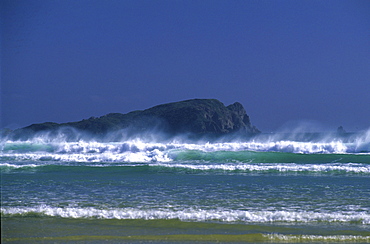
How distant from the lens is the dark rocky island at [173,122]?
65.8 metres

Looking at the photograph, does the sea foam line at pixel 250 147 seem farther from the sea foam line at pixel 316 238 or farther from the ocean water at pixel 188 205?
the sea foam line at pixel 316 238

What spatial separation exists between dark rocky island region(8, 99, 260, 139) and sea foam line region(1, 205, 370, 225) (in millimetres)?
52087

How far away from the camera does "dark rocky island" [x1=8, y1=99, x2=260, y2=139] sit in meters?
65.8

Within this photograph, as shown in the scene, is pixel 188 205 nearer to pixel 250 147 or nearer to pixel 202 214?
pixel 202 214

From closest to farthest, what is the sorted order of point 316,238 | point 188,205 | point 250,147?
point 316,238 → point 188,205 → point 250,147

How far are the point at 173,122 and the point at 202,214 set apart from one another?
72055 millimetres

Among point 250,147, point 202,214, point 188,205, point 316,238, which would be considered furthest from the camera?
point 250,147

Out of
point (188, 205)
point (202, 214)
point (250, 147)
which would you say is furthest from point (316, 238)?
point (250, 147)

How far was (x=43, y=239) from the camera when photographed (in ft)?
20.2

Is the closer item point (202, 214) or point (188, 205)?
point (202, 214)

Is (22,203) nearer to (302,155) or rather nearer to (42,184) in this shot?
(42,184)

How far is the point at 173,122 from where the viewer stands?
79500 mm

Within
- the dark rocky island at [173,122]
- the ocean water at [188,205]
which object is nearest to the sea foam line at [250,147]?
the ocean water at [188,205]

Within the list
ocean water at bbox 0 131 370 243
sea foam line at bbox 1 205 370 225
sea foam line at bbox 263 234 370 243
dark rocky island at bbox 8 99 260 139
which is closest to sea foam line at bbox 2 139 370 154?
ocean water at bbox 0 131 370 243
